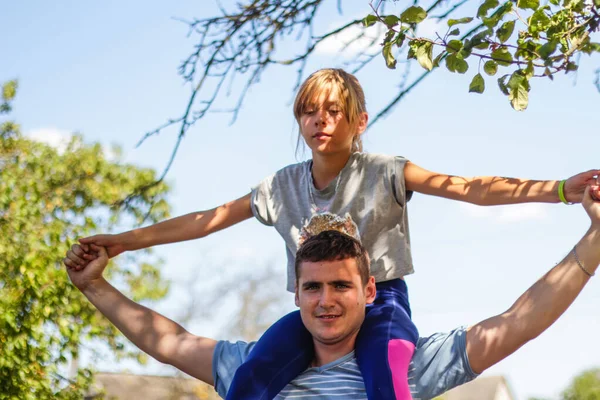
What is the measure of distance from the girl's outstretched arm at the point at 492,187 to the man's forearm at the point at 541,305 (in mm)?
152

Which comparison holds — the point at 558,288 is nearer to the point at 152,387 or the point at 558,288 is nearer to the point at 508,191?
the point at 508,191

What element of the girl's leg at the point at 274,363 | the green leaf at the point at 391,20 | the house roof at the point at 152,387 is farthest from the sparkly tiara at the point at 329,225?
the house roof at the point at 152,387

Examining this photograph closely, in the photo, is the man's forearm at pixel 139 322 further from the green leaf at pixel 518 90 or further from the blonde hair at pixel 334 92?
the green leaf at pixel 518 90

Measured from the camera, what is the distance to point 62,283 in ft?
20.1

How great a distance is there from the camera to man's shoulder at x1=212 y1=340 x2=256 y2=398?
2.74 m

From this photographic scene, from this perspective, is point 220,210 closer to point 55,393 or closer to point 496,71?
point 496,71

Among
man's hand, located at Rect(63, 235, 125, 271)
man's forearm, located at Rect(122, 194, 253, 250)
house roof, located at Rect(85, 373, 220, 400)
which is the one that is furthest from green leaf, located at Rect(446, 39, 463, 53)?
house roof, located at Rect(85, 373, 220, 400)

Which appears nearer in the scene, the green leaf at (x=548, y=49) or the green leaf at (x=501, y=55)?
the green leaf at (x=548, y=49)

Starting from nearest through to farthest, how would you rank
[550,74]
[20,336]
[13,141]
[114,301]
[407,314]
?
[550,74], [407,314], [114,301], [20,336], [13,141]

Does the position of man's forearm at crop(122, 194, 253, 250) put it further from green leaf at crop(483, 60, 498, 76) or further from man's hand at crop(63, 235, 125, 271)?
green leaf at crop(483, 60, 498, 76)

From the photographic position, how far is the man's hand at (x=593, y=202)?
2.29m

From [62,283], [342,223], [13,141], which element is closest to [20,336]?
[62,283]

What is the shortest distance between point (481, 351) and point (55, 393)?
437cm

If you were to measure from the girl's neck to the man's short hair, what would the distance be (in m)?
0.35
